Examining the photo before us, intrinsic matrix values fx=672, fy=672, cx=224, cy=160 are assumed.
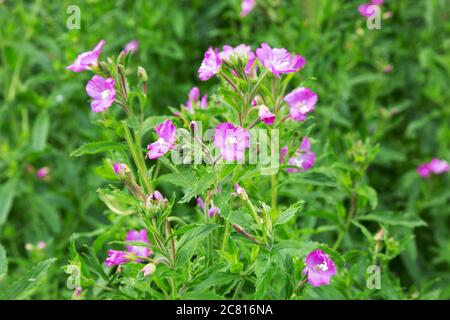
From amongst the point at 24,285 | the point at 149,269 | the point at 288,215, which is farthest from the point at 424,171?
the point at 24,285

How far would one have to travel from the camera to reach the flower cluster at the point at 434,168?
11.4 ft

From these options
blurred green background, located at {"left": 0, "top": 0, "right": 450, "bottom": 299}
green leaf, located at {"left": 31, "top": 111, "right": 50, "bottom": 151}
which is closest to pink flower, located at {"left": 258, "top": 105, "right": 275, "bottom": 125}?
blurred green background, located at {"left": 0, "top": 0, "right": 450, "bottom": 299}

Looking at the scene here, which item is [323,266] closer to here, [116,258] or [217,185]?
[217,185]

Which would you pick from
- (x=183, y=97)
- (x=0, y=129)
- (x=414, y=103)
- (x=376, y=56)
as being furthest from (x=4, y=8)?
(x=414, y=103)

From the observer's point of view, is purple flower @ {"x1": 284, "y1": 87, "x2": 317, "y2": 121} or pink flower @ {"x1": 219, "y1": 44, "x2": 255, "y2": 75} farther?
purple flower @ {"x1": 284, "y1": 87, "x2": 317, "y2": 121}

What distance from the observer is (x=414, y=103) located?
4.05 meters

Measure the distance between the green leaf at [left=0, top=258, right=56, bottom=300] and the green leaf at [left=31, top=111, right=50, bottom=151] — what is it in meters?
1.50

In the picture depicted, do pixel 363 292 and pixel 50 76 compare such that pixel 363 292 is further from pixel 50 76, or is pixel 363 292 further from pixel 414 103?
pixel 414 103

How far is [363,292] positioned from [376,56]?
6.17 feet

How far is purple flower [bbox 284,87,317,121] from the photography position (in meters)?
1.89

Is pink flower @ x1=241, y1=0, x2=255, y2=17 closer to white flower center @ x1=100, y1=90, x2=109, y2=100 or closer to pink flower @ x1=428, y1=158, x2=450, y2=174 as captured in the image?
pink flower @ x1=428, y1=158, x2=450, y2=174

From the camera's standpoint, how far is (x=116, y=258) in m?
1.76

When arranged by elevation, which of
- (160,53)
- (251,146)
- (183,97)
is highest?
(160,53)

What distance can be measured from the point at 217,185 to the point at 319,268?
13.6 inches
